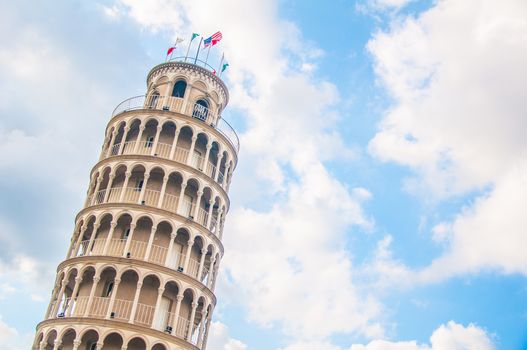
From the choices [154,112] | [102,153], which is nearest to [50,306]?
[102,153]

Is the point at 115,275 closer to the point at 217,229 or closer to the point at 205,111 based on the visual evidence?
the point at 217,229

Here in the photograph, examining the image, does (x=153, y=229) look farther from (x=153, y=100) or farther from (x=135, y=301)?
(x=153, y=100)

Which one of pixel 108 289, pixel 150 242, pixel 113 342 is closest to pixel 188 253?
pixel 150 242

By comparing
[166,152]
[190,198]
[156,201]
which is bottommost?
[156,201]

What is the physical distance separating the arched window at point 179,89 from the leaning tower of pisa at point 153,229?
0.31ft

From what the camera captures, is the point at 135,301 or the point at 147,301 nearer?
the point at 135,301

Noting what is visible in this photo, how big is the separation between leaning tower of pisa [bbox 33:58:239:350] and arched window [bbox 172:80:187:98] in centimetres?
9

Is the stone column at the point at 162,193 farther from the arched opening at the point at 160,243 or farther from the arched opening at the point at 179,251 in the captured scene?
the arched opening at the point at 179,251

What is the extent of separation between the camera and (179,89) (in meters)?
53.1

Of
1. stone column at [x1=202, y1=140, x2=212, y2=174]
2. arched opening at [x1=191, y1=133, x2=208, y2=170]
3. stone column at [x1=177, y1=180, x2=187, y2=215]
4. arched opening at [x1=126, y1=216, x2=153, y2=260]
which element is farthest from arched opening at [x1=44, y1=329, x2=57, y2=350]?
stone column at [x1=202, y1=140, x2=212, y2=174]

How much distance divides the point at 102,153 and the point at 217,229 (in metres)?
12.6

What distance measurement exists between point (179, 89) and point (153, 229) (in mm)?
15246

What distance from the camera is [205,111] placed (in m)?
52.6

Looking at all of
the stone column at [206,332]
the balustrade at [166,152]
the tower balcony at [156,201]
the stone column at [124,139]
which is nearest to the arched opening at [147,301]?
the stone column at [206,332]
